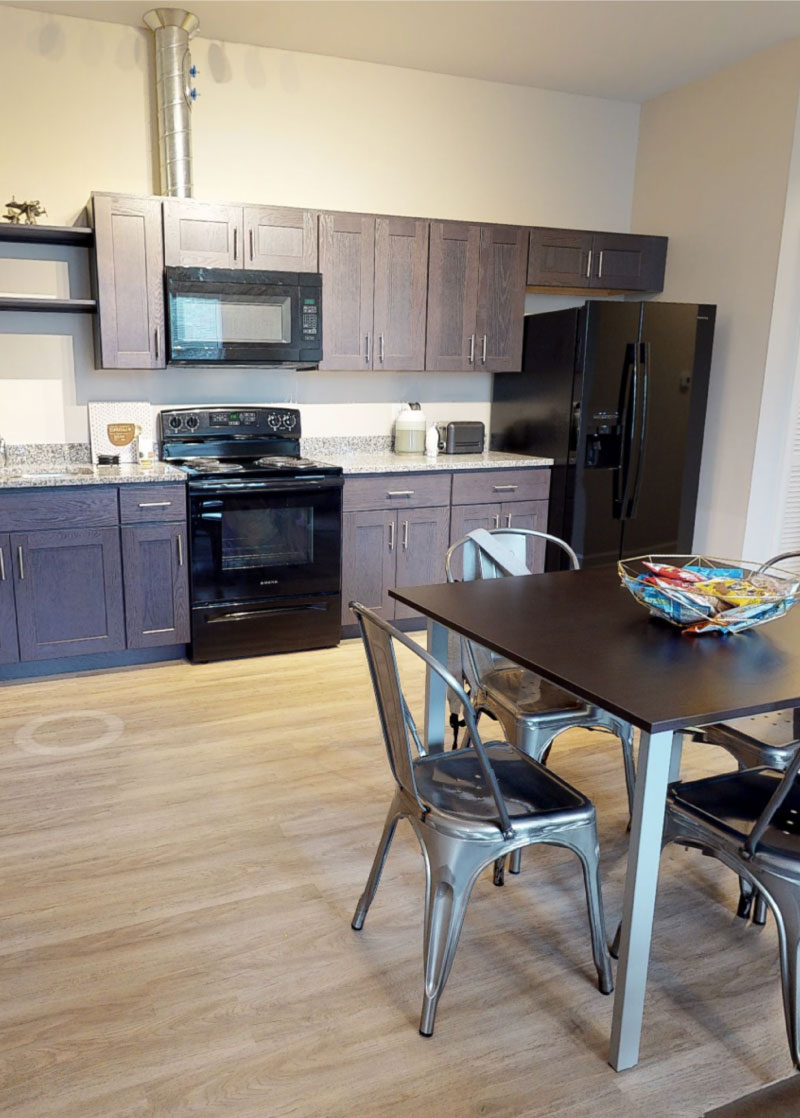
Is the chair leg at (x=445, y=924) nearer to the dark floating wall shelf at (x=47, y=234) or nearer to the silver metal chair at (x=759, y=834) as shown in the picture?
the silver metal chair at (x=759, y=834)

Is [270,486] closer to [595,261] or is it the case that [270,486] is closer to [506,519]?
[506,519]

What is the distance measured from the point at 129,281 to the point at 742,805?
3.26 meters

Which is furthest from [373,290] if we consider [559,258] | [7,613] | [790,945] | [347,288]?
[790,945]

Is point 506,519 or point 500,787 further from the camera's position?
point 506,519

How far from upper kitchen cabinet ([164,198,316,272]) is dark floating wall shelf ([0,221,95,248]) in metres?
0.36

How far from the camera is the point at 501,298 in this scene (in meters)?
4.61

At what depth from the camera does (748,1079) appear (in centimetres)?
170

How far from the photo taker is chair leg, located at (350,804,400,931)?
6.68 feet

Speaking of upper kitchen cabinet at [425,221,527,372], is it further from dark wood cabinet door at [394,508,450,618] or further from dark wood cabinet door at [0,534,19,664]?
dark wood cabinet door at [0,534,19,664]

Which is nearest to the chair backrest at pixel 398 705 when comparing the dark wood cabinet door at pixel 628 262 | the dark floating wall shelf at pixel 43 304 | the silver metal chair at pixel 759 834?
the silver metal chair at pixel 759 834

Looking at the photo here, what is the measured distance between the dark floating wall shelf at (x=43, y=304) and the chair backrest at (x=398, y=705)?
2.57m

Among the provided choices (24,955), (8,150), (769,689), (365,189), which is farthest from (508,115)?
(24,955)

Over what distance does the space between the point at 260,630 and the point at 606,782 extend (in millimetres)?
1819

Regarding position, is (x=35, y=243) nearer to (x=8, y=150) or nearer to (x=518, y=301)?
(x=8, y=150)
